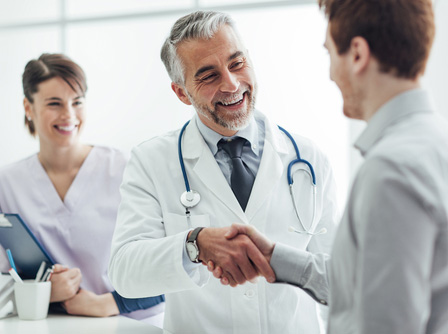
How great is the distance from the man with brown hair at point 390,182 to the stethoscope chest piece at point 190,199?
26.5 inches

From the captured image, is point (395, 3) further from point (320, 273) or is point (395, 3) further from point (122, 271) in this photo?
point (122, 271)

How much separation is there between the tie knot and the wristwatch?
35 centimetres

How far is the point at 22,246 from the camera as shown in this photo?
1850 millimetres

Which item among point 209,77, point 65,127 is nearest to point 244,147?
point 209,77

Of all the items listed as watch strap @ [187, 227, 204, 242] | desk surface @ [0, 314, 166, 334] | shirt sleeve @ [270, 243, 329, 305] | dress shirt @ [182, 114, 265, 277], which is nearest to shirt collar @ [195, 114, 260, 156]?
dress shirt @ [182, 114, 265, 277]

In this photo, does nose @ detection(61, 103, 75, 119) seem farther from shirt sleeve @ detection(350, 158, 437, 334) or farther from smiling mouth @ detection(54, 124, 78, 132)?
shirt sleeve @ detection(350, 158, 437, 334)

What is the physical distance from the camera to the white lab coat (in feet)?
4.66

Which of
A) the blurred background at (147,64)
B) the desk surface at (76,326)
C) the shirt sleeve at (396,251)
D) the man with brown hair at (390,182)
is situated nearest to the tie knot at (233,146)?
the desk surface at (76,326)

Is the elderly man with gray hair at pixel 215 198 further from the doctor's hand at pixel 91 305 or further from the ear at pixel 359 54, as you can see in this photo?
the ear at pixel 359 54

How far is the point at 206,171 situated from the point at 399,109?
0.82 meters

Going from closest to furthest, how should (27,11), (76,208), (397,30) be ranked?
(397,30) < (76,208) < (27,11)

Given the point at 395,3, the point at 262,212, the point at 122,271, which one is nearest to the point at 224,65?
the point at 262,212

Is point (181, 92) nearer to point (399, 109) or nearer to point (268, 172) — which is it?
point (268, 172)

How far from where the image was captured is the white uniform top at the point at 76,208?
82.4 inches
